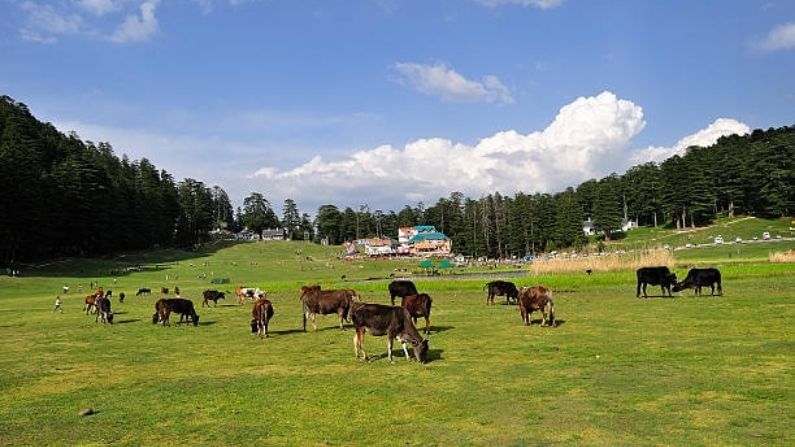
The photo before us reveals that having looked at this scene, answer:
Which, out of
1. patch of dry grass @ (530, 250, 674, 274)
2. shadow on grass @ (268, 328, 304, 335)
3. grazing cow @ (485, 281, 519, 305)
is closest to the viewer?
shadow on grass @ (268, 328, 304, 335)

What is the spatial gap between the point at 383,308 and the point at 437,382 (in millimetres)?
3541

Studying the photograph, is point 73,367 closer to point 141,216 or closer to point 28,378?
point 28,378

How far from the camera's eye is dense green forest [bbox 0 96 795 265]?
88.2m

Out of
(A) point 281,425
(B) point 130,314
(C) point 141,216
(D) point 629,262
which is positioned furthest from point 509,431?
(C) point 141,216

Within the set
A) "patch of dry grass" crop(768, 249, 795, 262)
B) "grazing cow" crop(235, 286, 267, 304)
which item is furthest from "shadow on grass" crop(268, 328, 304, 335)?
"patch of dry grass" crop(768, 249, 795, 262)

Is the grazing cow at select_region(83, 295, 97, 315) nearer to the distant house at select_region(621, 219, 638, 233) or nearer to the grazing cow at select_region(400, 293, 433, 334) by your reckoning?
the grazing cow at select_region(400, 293, 433, 334)

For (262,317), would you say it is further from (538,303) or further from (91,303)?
(91,303)

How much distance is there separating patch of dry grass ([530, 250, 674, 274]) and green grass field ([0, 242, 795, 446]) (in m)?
19.1

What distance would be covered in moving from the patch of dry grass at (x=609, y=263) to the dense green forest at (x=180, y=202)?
7403cm

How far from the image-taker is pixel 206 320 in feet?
95.1

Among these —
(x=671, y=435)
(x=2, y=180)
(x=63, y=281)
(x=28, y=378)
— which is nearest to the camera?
(x=671, y=435)

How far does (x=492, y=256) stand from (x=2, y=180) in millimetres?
107588

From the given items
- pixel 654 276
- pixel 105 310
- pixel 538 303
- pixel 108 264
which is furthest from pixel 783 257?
pixel 108 264

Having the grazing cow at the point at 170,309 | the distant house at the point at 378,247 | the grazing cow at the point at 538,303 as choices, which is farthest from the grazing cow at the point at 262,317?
the distant house at the point at 378,247
